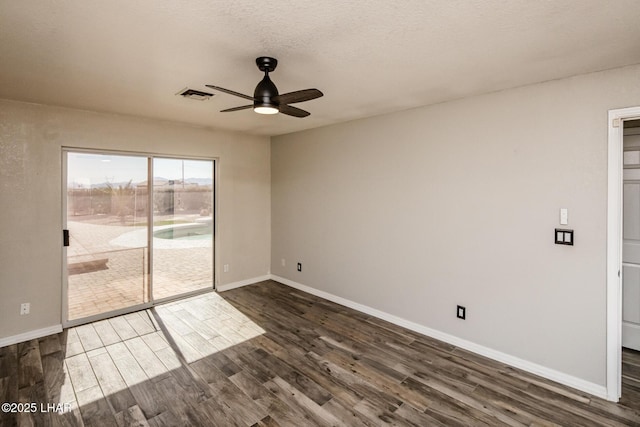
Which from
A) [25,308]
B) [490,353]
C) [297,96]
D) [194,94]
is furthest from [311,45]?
[25,308]

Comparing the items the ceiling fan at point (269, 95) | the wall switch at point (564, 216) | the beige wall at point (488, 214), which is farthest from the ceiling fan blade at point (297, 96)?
the wall switch at point (564, 216)

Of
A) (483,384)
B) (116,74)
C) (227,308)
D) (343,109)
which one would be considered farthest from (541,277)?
(116,74)

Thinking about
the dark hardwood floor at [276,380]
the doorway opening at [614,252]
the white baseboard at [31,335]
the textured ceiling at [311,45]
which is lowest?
the dark hardwood floor at [276,380]

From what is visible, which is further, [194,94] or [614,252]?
[194,94]

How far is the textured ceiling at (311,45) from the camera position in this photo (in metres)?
1.69

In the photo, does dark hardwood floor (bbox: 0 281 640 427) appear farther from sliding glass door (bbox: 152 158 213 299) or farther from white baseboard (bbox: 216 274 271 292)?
white baseboard (bbox: 216 274 271 292)

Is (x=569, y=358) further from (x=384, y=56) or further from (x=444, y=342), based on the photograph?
(x=384, y=56)

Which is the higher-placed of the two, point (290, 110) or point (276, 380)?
point (290, 110)

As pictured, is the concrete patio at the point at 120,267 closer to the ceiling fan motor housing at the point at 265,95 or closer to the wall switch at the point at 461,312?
the ceiling fan motor housing at the point at 265,95

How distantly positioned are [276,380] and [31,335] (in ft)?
9.57

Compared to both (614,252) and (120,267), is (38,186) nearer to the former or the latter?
(120,267)

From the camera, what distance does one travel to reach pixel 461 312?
10.9 feet

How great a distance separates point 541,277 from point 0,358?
17.0ft

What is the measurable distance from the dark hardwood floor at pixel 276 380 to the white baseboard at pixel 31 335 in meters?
0.10
